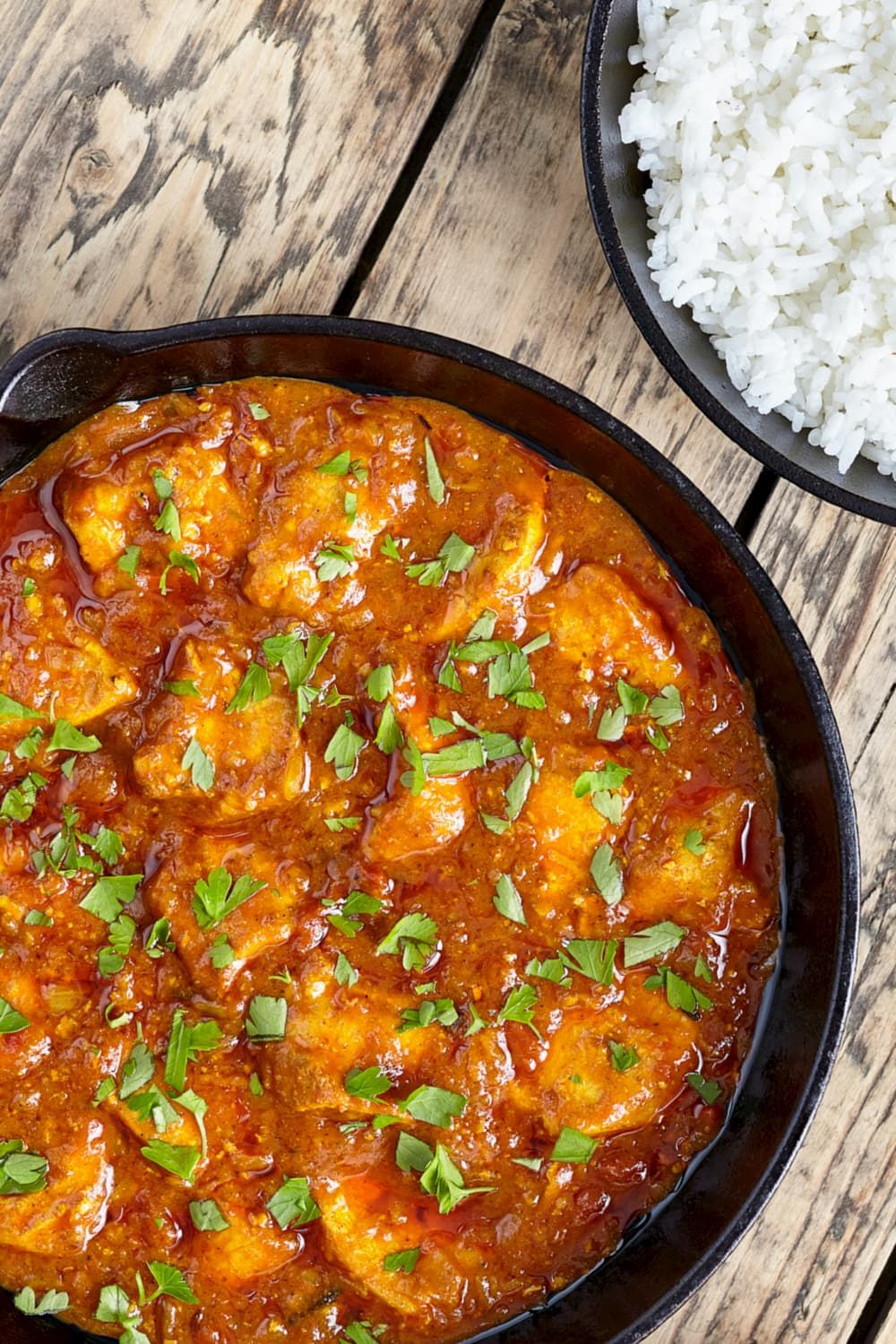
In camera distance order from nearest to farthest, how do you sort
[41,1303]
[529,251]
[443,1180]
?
[443,1180] < [41,1303] < [529,251]

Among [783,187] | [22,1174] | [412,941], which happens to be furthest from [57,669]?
[783,187]

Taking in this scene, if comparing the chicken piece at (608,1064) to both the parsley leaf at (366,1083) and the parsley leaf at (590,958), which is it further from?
the parsley leaf at (366,1083)

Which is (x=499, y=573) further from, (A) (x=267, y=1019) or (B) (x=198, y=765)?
(A) (x=267, y=1019)

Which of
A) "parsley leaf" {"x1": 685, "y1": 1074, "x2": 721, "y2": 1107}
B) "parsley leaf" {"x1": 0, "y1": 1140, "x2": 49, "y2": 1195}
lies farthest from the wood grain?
"parsley leaf" {"x1": 0, "y1": 1140, "x2": 49, "y2": 1195}

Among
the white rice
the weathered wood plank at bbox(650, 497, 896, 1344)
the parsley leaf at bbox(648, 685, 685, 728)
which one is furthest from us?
the weathered wood plank at bbox(650, 497, 896, 1344)

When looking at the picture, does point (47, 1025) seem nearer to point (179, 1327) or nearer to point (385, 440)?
point (179, 1327)

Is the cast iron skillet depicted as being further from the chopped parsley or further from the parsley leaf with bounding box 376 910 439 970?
the parsley leaf with bounding box 376 910 439 970

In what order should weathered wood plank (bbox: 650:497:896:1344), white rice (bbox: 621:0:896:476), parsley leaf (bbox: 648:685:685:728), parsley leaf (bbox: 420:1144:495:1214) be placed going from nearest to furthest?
parsley leaf (bbox: 420:1144:495:1214)
parsley leaf (bbox: 648:685:685:728)
white rice (bbox: 621:0:896:476)
weathered wood plank (bbox: 650:497:896:1344)
